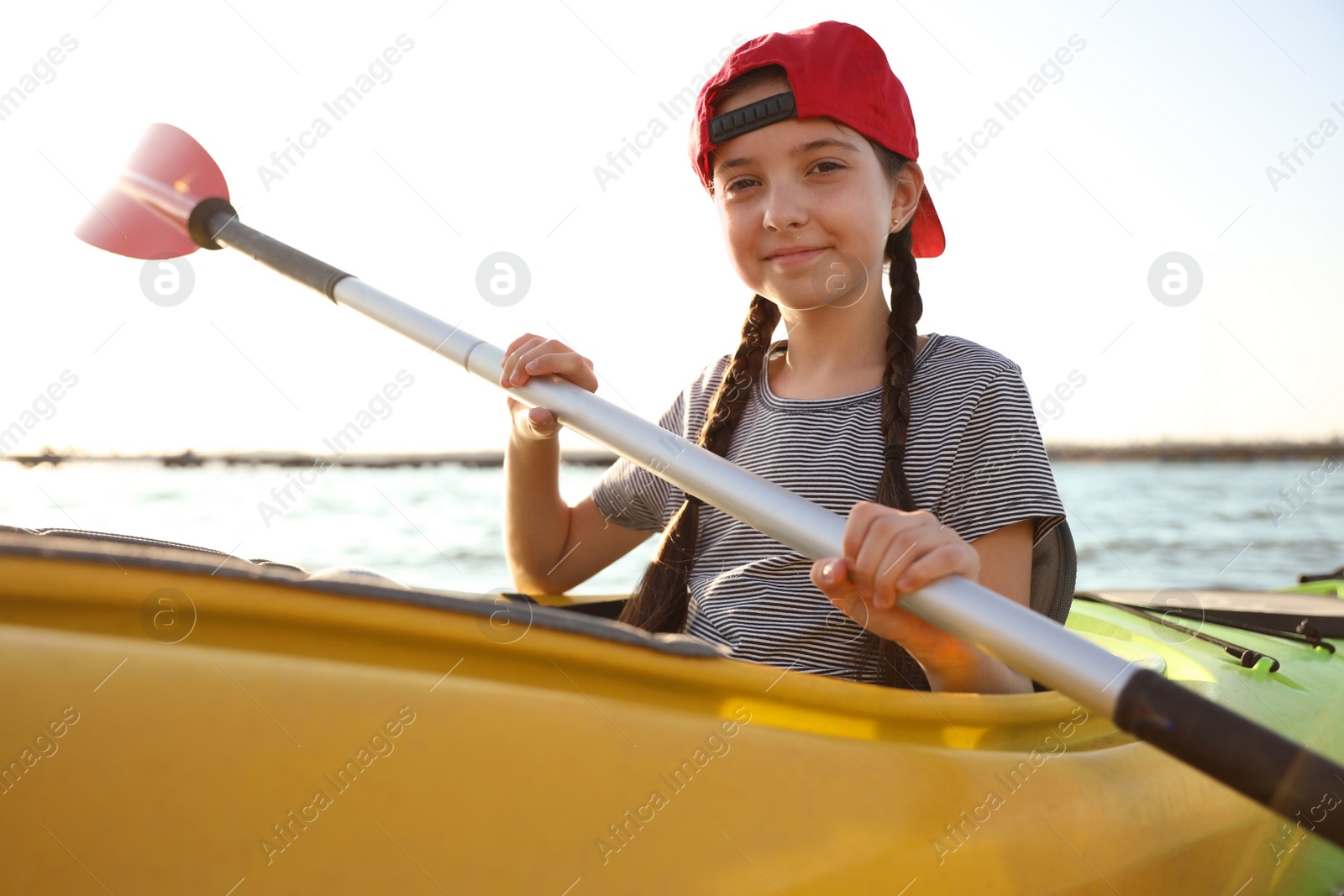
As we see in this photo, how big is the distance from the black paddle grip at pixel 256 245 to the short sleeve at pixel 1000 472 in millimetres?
870

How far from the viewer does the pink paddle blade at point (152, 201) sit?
1604 millimetres

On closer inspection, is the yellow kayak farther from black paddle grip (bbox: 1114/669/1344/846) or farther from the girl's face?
the girl's face

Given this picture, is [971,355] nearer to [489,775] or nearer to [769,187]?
[769,187]

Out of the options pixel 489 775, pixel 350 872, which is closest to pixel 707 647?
pixel 489 775

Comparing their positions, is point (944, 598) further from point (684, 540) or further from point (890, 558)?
point (684, 540)

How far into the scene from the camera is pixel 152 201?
161 centimetres

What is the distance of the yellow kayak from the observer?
634 millimetres

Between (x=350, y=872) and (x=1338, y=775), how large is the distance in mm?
623

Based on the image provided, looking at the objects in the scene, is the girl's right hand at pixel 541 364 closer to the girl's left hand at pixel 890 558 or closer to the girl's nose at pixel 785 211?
the girl's nose at pixel 785 211

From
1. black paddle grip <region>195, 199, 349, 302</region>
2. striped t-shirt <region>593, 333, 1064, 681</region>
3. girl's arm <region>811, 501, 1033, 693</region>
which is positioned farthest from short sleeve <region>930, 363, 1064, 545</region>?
black paddle grip <region>195, 199, 349, 302</region>

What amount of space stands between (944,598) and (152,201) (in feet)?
4.95

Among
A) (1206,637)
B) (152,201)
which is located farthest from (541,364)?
(1206,637)

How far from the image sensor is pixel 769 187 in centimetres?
112

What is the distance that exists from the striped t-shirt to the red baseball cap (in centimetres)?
27
